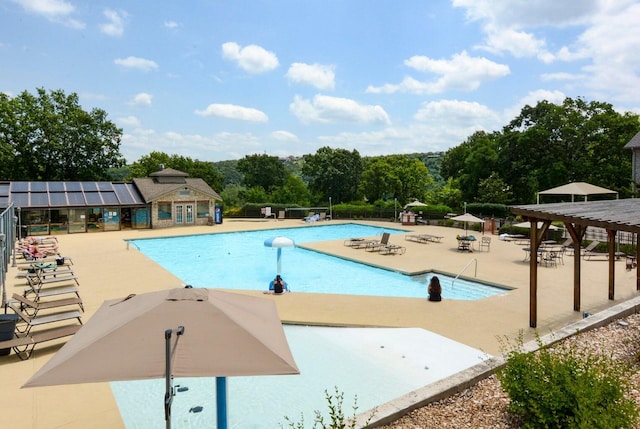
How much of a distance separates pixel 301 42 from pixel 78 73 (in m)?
20.6

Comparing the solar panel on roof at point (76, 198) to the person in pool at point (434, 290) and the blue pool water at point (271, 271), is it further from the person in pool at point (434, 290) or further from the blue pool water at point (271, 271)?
the person in pool at point (434, 290)

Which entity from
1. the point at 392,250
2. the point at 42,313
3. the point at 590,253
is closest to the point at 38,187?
the point at 42,313

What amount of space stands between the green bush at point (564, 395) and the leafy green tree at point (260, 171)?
58.9m

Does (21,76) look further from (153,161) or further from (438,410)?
(438,410)

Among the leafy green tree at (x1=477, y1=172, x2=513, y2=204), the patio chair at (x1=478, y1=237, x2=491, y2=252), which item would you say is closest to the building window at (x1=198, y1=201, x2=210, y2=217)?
the patio chair at (x1=478, y1=237, x2=491, y2=252)

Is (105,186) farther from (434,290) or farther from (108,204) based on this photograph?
(434,290)

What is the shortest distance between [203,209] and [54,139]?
59.2 ft

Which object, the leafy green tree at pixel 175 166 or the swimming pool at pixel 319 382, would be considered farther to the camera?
the leafy green tree at pixel 175 166

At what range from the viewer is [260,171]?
206ft

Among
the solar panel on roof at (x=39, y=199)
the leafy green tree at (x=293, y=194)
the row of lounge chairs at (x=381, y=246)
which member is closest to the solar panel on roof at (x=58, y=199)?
the solar panel on roof at (x=39, y=199)

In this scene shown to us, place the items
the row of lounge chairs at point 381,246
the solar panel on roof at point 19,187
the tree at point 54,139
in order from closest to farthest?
the row of lounge chairs at point 381,246
the solar panel on roof at point 19,187
the tree at point 54,139

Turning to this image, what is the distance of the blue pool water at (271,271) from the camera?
45.0 feet

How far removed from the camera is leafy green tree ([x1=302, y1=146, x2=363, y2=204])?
52.0 metres

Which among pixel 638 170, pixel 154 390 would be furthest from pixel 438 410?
pixel 638 170
